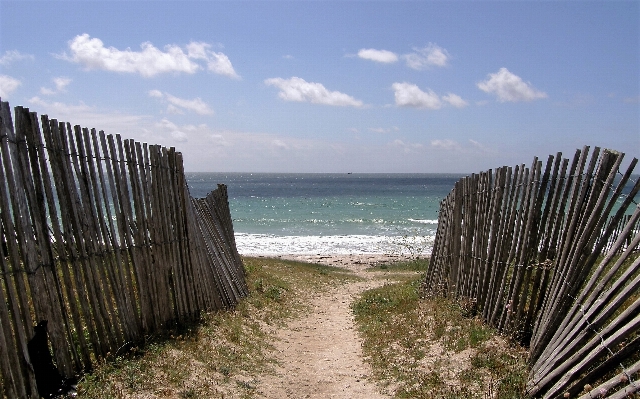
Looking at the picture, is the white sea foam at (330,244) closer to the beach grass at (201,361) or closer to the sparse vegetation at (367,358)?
the sparse vegetation at (367,358)

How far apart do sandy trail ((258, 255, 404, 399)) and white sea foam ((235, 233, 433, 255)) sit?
57.1 ft

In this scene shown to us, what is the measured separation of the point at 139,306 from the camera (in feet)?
24.8

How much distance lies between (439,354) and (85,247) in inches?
191

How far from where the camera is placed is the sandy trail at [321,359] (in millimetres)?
7332

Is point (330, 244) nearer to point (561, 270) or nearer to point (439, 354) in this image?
point (439, 354)

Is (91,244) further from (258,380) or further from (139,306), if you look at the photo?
(258,380)

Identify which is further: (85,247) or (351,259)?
(351,259)

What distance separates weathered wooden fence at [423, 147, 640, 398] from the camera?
4.61 meters

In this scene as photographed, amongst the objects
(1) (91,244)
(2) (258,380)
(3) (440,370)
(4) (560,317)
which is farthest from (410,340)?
(1) (91,244)

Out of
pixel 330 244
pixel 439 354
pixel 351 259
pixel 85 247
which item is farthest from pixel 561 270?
pixel 330 244

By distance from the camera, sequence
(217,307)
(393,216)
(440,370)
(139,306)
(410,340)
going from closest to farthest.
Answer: (440,370)
(139,306)
(410,340)
(217,307)
(393,216)

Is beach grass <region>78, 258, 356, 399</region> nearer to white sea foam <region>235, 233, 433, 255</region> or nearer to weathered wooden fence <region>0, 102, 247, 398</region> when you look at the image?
weathered wooden fence <region>0, 102, 247, 398</region>

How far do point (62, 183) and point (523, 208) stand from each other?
5.55 meters

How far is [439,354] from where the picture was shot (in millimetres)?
7699
